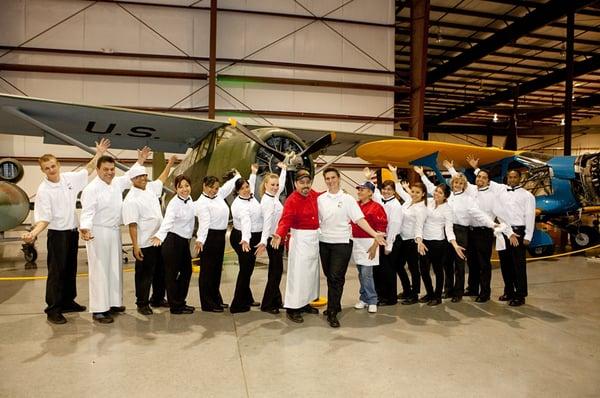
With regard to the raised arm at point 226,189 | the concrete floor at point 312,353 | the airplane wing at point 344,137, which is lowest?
the concrete floor at point 312,353

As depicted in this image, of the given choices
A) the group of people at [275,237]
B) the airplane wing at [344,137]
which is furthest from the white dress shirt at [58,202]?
the airplane wing at [344,137]

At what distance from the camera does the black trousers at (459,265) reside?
5320 mm

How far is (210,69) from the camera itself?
44.5 feet

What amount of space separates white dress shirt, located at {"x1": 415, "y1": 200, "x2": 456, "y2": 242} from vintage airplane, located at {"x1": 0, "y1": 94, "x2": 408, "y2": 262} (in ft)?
5.99

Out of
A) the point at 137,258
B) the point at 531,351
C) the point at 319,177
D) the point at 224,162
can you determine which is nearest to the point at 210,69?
the point at 319,177

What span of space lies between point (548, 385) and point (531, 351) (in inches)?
28.2

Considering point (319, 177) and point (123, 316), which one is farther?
point (319, 177)

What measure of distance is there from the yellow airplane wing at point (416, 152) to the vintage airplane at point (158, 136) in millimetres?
1470

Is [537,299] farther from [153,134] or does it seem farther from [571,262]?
[153,134]

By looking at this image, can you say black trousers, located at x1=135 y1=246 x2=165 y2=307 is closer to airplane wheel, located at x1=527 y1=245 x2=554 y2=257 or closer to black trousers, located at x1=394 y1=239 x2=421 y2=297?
black trousers, located at x1=394 y1=239 x2=421 y2=297

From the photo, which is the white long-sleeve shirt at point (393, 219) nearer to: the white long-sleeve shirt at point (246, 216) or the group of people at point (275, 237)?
the group of people at point (275, 237)

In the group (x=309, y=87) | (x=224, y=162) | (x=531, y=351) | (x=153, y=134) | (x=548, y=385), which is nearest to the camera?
(x=548, y=385)

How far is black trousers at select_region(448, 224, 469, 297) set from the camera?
5.32m

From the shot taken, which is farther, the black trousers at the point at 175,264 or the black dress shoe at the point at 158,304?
the black dress shoe at the point at 158,304
